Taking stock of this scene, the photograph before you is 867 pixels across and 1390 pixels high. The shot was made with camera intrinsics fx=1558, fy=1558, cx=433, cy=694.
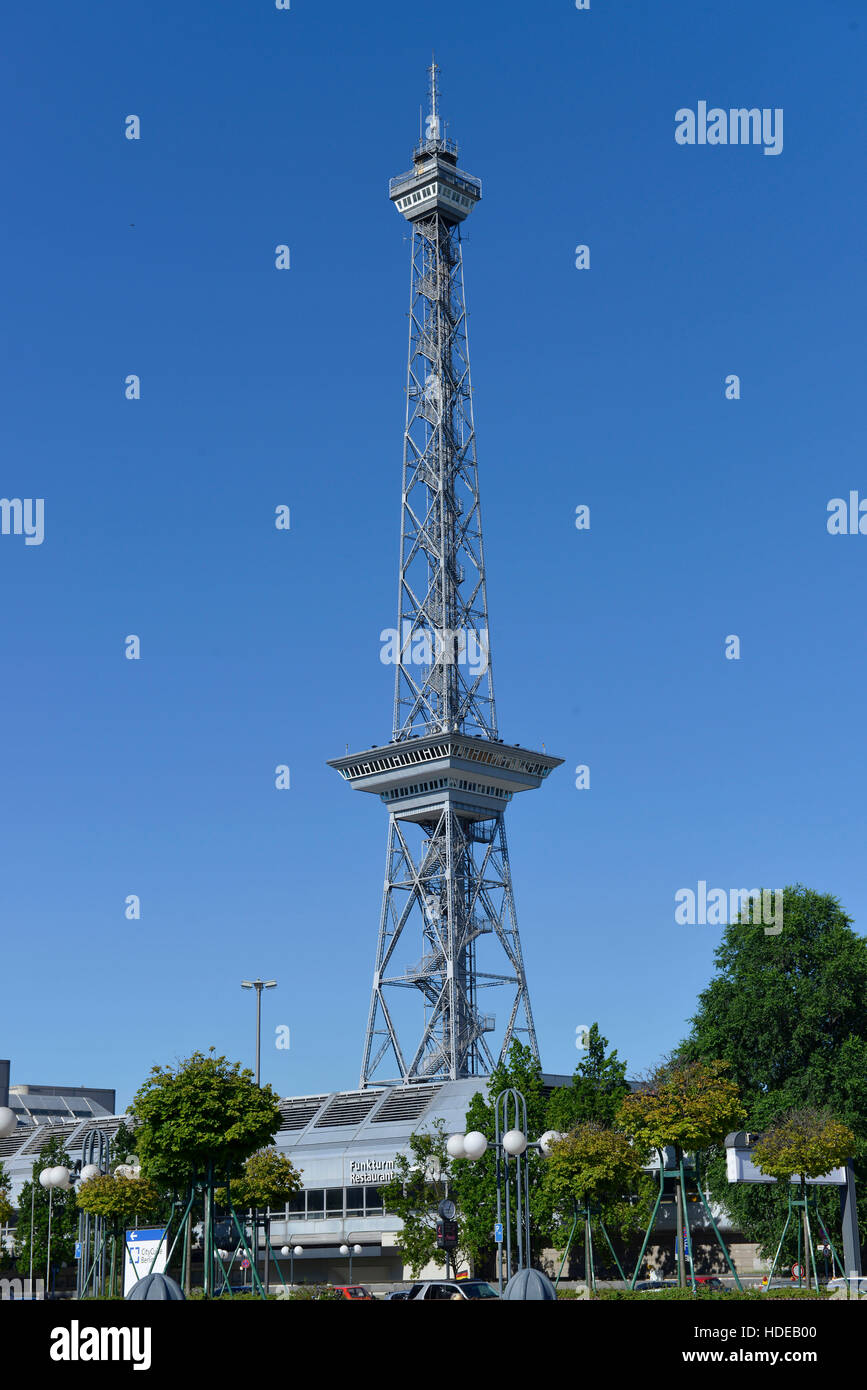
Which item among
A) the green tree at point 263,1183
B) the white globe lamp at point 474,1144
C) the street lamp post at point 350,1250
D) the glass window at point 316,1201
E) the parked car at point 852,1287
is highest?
the white globe lamp at point 474,1144

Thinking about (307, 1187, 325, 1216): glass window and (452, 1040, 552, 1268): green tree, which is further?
(307, 1187, 325, 1216): glass window

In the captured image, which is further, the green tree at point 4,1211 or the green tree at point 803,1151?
the green tree at point 4,1211

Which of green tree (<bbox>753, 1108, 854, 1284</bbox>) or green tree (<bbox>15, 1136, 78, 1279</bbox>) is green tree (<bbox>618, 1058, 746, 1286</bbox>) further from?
green tree (<bbox>15, 1136, 78, 1279</bbox>)

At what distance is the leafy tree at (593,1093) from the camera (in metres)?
60.0

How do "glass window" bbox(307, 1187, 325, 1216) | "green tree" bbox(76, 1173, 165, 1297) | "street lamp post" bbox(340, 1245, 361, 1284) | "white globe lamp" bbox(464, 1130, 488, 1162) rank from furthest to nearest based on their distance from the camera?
1. "glass window" bbox(307, 1187, 325, 1216)
2. "street lamp post" bbox(340, 1245, 361, 1284)
3. "green tree" bbox(76, 1173, 165, 1297)
4. "white globe lamp" bbox(464, 1130, 488, 1162)

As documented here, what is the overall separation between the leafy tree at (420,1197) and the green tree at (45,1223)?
775 inches

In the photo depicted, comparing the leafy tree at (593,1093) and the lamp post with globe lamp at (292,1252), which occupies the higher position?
the leafy tree at (593,1093)

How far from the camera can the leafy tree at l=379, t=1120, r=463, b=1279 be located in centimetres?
6806

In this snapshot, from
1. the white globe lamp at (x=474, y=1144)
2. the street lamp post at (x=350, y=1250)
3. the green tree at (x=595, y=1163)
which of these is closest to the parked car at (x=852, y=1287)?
the green tree at (x=595, y=1163)

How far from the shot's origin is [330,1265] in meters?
87.1

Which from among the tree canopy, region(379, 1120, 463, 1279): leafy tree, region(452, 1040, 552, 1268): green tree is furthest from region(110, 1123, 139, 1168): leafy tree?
the tree canopy

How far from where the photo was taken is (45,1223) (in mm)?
81438

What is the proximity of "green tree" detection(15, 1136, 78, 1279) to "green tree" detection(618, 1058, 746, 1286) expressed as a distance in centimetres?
4391

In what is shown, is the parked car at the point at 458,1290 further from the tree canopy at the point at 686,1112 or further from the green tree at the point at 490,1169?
the green tree at the point at 490,1169
